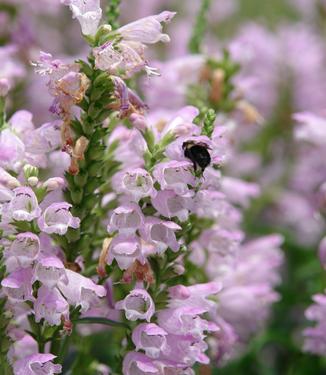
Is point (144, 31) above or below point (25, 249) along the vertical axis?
above

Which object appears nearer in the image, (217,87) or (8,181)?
(8,181)

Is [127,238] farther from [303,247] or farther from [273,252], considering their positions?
[303,247]

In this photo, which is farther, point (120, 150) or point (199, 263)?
point (199, 263)

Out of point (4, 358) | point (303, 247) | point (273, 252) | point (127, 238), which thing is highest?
point (127, 238)

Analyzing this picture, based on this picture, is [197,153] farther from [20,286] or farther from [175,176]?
[20,286]

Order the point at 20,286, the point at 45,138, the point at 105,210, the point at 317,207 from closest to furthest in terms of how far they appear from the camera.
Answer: the point at 20,286
the point at 45,138
the point at 105,210
the point at 317,207

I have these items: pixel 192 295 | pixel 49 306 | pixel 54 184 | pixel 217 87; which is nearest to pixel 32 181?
pixel 54 184

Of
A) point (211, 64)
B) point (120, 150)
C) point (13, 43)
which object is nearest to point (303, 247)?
point (211, 64)

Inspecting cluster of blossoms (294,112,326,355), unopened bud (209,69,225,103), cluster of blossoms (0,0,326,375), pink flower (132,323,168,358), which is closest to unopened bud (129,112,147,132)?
cluster of blossoms (0,0,326,375)
